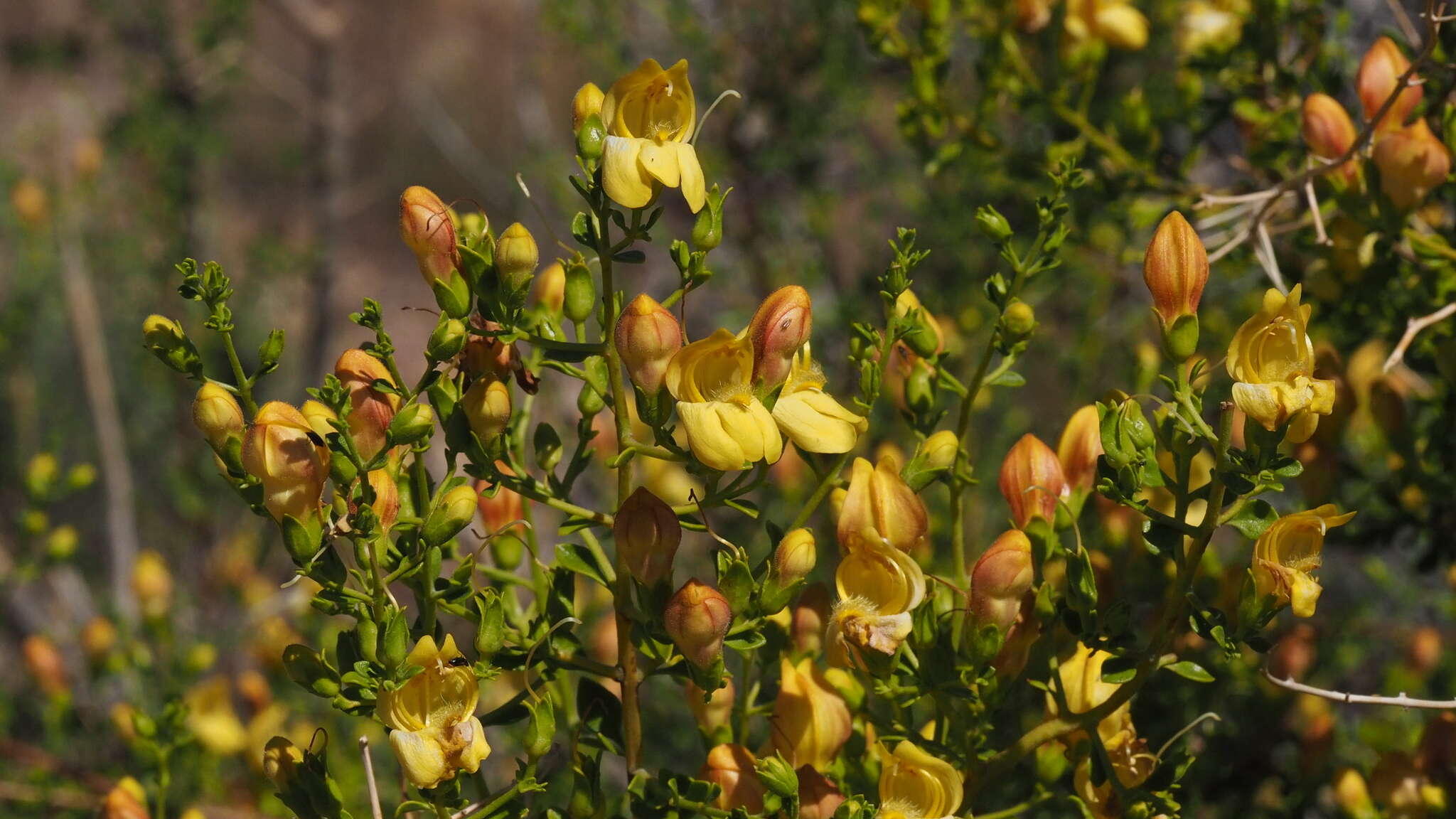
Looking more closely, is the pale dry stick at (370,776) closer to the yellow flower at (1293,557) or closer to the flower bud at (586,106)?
the flower bud at (586,106)

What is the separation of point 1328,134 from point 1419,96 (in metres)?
0.10

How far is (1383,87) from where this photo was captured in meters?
1.07

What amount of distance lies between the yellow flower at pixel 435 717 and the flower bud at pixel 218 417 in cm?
18

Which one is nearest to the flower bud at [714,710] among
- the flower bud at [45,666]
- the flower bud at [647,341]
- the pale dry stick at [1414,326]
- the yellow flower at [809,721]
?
the yellow flower at [809,721]

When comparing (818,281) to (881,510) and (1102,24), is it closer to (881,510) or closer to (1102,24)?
(1102,24)

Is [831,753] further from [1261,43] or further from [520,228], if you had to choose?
[1261,43]

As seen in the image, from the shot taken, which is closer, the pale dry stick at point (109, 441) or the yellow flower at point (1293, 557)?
the yellow flower at point (1293, 557)

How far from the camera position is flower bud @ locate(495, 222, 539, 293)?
0.72 meters

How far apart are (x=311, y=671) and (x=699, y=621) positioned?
270 millimetres

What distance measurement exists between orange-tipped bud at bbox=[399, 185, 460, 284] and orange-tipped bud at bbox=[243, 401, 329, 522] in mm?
124

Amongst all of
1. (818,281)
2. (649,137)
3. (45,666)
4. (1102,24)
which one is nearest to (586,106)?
(649,137)

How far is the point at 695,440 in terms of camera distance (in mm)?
670

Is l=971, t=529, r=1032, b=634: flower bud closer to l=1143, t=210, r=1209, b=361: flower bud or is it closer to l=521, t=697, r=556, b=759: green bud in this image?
l=1143, t=210, r=1209, b=361: flower bud

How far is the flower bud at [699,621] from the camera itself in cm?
70
